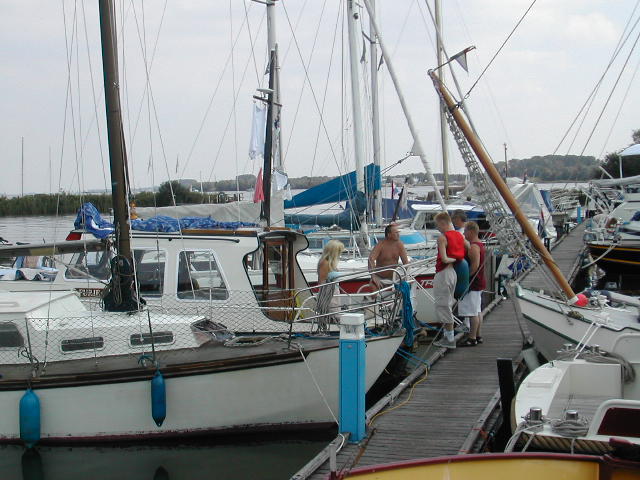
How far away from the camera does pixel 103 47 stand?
8805 millimetres

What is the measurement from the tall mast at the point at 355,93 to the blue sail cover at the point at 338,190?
0.29 metres

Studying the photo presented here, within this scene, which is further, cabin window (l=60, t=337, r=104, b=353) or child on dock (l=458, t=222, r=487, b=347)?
child on dock (l=458, t=222, r=487, b=347)

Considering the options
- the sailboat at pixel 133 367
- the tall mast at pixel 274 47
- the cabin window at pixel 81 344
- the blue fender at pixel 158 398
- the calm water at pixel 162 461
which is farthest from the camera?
the tall mast at pixel 274 47

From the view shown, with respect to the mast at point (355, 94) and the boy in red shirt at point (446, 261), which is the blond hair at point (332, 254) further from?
the mast at point (355, 94)

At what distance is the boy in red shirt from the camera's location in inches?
370

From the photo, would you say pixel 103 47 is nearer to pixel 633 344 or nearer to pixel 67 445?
pixel 67 445

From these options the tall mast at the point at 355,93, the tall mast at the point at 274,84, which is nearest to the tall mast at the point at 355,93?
the tall mast at the point at 355,93

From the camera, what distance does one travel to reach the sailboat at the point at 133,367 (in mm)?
8039

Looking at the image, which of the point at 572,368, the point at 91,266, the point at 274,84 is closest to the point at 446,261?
the point at 572,368

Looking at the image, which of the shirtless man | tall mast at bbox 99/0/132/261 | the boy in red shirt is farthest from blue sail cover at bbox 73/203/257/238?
the boy in red shirt

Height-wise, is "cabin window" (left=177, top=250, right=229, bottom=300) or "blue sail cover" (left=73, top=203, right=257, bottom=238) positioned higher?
"blue sail cover" (left=73, top=203, right=257, bottom=238)

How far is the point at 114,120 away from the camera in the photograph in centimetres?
884

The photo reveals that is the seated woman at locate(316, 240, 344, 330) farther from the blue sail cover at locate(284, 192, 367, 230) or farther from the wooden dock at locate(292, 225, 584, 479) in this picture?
the blue sail cover at locate(284, 192, 367, 230)

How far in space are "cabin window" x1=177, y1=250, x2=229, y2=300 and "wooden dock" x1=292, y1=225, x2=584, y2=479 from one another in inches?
116
